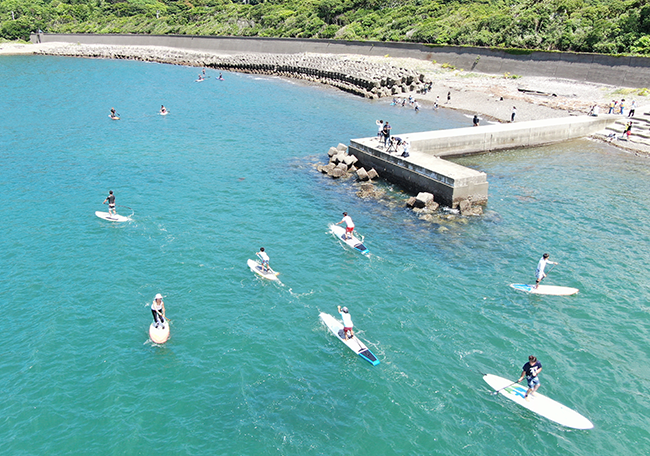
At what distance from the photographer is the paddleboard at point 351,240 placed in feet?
92.5

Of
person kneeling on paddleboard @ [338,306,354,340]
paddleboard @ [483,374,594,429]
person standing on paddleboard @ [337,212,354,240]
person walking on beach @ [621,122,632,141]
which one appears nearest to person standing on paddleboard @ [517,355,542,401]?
paddleboard @ [483,374,594,429]

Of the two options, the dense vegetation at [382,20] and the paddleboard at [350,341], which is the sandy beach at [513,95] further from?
the paddleboard at [350,341]

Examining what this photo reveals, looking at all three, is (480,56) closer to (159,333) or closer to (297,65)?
(297,65)

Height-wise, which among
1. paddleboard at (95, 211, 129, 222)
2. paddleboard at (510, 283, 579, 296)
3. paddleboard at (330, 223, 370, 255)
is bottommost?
paddleboard at (510, 283, 579, 296)

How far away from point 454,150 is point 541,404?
3098cm

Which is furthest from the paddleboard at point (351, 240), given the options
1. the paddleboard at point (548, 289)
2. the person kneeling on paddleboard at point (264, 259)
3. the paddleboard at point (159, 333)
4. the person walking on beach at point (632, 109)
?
the person walking on beach at point (632, 109)

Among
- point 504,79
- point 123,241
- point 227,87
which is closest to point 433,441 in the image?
point 123,241

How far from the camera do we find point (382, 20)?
114 m

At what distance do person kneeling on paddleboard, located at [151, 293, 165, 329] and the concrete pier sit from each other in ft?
68.5

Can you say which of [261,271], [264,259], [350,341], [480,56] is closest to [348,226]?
[264,259]

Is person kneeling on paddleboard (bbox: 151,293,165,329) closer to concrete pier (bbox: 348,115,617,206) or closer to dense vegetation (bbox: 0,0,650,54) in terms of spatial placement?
concrete pier (bbox: 348,115,617,206)

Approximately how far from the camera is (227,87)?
85.9 meters

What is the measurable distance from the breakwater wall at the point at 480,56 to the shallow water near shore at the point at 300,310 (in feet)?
77.1

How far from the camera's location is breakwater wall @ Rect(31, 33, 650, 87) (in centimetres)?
6178
